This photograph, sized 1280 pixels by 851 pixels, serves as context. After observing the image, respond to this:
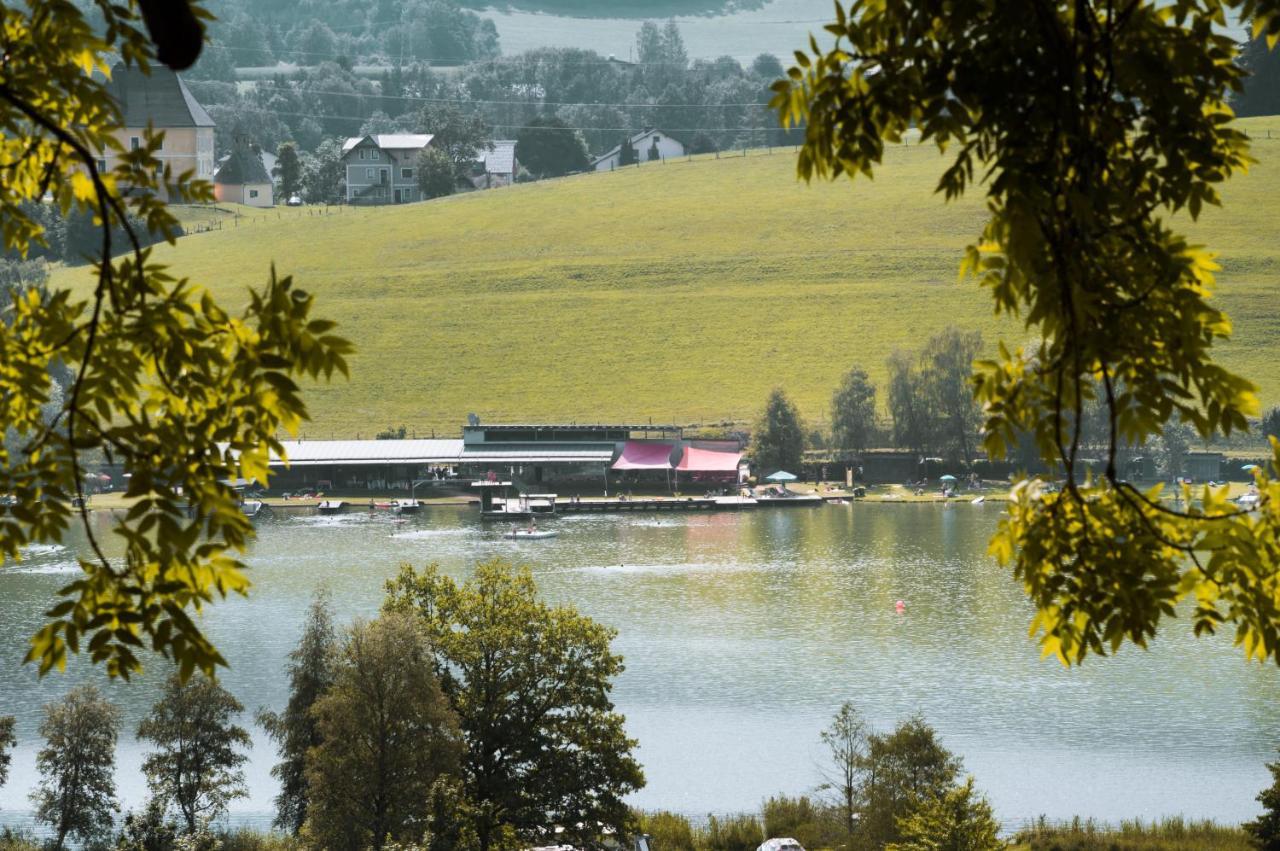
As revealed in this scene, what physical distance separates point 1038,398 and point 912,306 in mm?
81771

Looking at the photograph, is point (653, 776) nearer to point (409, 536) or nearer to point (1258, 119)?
point (409, 536)

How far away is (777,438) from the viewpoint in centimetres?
7006

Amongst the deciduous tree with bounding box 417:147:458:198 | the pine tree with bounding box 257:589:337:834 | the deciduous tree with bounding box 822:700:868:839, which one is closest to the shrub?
the deciduous tree with bounding box 822:700:868:839

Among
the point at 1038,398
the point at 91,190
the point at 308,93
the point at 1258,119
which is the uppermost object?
the point at 308,93

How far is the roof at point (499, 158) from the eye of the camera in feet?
433

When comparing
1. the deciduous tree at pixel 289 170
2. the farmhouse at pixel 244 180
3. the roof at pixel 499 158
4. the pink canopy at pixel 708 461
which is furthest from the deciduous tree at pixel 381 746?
the roof at pixel 499 158

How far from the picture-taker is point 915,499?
6681 centimetres

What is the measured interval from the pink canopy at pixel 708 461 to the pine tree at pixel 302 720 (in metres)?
45.1

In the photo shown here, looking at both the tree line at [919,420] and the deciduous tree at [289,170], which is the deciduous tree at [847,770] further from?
the deciduous tree at [289,170]

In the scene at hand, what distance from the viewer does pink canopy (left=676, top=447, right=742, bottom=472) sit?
70562mm

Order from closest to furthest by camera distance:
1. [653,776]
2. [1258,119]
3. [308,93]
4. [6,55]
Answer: [6,55] → [653,776] → [1258,119] → [308,93]

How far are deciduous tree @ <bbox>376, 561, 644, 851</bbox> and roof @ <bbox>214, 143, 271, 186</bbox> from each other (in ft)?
349

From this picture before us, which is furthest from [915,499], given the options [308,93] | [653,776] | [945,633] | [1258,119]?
[308,93]

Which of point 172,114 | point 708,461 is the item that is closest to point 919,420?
point 708,461
